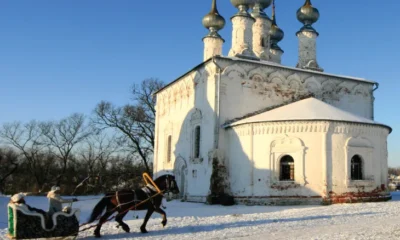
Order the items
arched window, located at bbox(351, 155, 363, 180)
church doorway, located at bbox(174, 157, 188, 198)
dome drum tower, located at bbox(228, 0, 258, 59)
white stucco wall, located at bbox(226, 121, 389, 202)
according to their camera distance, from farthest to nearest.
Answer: dome drum tower, located at bbox(228, 0, 258, 59)
church doorway, located at bbox(174, 157, 188, 198)
arched window, located at bbox(351, 155, 363, 180)
white stucco wall, located at bbox(226, 121, 389, 202)

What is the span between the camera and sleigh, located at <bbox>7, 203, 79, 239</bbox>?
714 cm

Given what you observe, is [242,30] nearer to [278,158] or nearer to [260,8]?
[260,8]

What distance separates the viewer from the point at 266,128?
16.8 m

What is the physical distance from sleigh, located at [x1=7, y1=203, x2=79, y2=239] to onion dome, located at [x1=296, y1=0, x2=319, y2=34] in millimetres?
18580

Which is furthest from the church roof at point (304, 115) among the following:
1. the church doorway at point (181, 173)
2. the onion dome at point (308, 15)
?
the onion dome at point (308, 15)

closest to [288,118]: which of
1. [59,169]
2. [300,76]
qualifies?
[300,76]

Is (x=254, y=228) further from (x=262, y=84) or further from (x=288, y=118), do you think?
(x=262, y=84)

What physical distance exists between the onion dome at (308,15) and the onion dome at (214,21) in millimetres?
4236

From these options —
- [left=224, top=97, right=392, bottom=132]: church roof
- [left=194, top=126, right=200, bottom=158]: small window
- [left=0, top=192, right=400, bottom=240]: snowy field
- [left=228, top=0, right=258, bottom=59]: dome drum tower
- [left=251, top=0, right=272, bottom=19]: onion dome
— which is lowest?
[left=0, top=192, right=400, bottom=240]: snowy field

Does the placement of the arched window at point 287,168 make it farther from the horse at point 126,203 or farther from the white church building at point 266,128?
the horse at point 126,203

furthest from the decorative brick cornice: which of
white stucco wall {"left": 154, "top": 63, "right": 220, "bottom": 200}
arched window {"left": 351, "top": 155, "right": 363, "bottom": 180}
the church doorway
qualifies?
the church doorway

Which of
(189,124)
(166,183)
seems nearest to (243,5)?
(189,124)

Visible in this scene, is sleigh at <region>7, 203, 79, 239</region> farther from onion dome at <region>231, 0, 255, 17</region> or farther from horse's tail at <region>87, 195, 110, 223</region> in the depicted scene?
onion dome at <region>231, 0, 255, 17</region>

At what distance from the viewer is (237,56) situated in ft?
67.2
